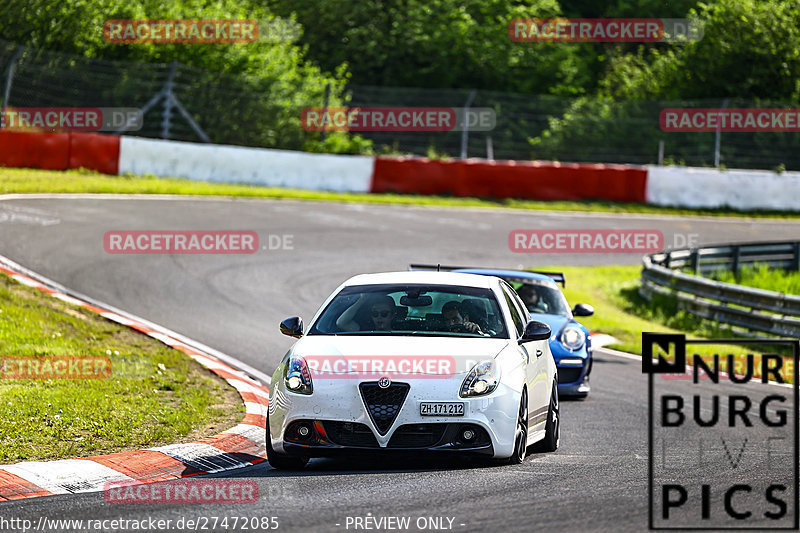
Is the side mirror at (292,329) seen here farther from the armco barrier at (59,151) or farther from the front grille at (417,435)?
the armco barrier at (59,151)

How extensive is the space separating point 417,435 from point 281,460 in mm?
976

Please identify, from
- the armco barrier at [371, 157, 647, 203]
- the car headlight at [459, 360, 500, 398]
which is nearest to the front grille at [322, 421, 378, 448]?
the car headlight at [459, 360, 500, 398]

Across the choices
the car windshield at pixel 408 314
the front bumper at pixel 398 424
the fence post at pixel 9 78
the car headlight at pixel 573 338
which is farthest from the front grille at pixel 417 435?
the fence post at pixel 9 78

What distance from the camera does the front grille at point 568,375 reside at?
1182cm

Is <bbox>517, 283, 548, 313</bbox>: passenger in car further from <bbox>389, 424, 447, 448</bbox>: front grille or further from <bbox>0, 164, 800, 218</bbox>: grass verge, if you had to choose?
<bbox>0, 164, 800, 218</bbox>: grass verge

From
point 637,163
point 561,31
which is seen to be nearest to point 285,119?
point 637,163

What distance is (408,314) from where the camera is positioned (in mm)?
8578

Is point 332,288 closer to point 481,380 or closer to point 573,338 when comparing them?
point 573,338

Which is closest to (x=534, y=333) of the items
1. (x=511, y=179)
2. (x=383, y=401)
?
(x=383, y=401)

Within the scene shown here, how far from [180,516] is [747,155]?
96.9ft

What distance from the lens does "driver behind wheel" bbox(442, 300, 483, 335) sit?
8.41 metres

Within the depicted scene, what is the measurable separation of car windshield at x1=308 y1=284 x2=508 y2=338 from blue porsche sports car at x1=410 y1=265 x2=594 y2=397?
2324mm

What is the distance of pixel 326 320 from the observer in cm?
850

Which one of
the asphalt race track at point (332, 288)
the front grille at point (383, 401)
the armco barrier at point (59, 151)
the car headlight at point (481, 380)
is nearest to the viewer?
the asphalt race track at point (332, 288)
